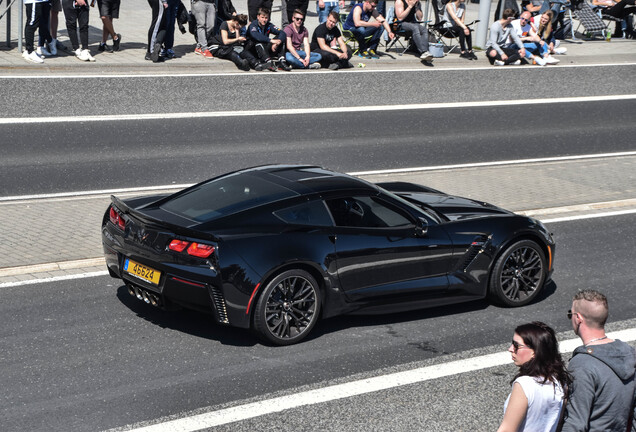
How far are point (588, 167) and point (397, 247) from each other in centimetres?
901

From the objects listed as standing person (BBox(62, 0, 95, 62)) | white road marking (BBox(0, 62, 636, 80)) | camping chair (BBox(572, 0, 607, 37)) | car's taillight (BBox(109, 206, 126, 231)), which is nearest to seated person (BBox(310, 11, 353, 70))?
white road marking (BBox(0, 62, 636, 80))

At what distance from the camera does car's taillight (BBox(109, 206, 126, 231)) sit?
8445 mm

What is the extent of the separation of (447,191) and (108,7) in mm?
9434

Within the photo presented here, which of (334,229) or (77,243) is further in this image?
(77,243)

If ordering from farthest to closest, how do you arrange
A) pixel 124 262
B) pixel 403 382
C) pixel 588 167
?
1. pixel 588 167
2. pixel 124 262
3. pixel 403 382

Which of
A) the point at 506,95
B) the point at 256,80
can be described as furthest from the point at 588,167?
the point at 256,80

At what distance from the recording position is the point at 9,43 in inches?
796

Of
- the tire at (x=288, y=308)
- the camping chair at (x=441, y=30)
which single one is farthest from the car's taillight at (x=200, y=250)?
the camping chair at (x=441, y=30)

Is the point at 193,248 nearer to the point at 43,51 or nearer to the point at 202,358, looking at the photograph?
the point at 202,358

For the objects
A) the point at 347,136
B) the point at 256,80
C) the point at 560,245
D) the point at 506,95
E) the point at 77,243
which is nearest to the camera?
the point at 77,243

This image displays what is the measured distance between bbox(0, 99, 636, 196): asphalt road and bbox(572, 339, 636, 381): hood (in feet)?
34.2

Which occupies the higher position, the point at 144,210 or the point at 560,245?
the point at 144,210

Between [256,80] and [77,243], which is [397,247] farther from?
[256,80]

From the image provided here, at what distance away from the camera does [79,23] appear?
62.9ft
